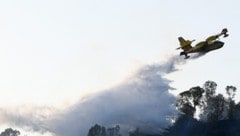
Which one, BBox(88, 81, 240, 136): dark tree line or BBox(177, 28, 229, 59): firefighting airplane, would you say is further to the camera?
BBox(88, 81, 240, 136): dark tree line

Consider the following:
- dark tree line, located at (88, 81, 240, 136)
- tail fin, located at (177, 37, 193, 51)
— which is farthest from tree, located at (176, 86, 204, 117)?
tail fin, located at (177, 37, 193, 51)

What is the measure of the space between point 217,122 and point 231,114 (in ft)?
29.7

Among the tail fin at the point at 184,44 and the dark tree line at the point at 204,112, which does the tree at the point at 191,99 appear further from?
the tail fin at the point at 184,44

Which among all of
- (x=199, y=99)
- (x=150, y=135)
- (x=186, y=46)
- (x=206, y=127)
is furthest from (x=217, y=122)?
(x=186, y=46)

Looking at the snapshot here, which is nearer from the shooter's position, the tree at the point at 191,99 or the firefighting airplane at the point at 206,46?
the firefighting airplane at the point at 206,46

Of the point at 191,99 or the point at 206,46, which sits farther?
the point at 191,99

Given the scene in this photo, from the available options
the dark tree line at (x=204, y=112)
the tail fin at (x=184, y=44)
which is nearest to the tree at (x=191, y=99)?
the dark tree line at (x=204, y=112)

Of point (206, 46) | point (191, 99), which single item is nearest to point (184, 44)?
point (206, 46)

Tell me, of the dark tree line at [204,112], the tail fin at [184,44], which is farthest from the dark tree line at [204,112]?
the tail fin at [184,44]

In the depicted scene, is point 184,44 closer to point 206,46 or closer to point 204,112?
point 206,46

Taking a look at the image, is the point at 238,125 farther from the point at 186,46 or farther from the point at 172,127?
the point at 186,46

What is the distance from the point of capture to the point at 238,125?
168 meters

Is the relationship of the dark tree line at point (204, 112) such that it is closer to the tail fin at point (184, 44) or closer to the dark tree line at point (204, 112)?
the dark tree line at point (204, 112)

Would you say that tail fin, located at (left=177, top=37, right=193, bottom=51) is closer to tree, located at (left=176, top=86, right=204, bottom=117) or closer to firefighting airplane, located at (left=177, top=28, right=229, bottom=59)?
firefighting airplane, located at (left=177, top=28, right=229, bottom=59)
